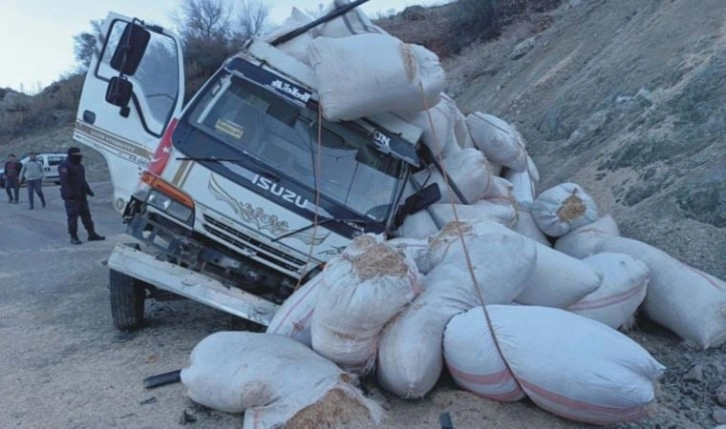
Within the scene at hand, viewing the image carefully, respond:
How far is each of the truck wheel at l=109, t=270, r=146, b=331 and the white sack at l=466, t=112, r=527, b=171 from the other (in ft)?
11.8

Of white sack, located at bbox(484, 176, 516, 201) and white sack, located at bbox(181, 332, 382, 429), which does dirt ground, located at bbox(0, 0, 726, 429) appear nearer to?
white sack, located at bbox(181, 332, 382, 429)

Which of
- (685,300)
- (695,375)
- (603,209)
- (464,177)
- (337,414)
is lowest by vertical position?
(603,209)

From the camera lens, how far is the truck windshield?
492 cm

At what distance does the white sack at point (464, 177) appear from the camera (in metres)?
5.33

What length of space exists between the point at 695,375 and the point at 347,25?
12.1 ft

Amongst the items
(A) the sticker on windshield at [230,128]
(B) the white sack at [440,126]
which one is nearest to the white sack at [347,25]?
(B) the white sack at [440,126]

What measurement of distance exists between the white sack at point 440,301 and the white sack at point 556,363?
4.3 inches

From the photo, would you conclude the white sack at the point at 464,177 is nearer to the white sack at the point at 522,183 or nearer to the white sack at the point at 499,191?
the white sack at the point at 499,191

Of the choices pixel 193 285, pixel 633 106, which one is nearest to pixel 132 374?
pixel 193 285

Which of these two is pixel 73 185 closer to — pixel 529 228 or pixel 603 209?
pixel 529 228

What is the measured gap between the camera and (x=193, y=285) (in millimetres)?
4656

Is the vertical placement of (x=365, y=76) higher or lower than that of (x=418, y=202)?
higher

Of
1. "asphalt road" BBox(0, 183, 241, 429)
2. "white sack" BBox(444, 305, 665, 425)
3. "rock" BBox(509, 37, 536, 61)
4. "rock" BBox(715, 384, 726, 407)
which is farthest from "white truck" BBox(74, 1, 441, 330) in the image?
"rock" BBox(509, 37, 536, 61)

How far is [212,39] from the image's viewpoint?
40656mm
